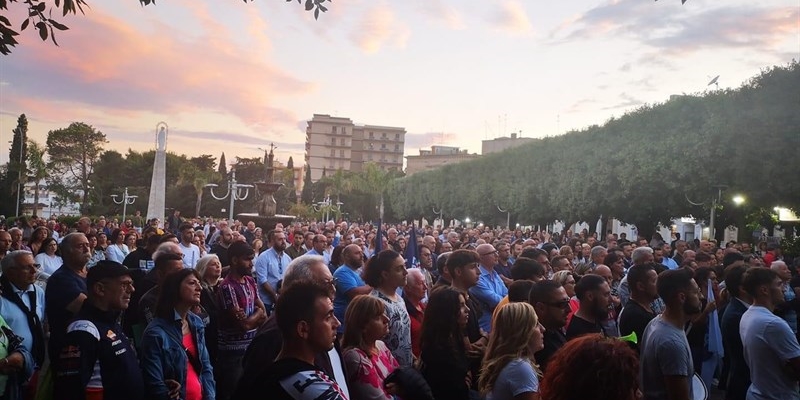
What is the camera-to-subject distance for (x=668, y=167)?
1251 inches

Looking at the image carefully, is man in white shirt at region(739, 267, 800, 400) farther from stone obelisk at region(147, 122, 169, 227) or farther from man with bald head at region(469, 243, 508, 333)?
stone obelisk at region(147, 122, 169, 227)

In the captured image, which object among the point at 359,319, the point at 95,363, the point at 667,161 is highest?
the point at 667,161

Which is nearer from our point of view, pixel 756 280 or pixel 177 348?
pixel 177 348

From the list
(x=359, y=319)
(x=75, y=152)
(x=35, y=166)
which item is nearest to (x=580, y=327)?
(x=359, y=319)

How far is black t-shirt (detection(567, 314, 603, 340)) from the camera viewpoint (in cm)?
533

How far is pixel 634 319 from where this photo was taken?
5.46m

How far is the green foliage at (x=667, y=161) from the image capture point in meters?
25.1

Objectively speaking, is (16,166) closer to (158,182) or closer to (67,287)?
(158,182)

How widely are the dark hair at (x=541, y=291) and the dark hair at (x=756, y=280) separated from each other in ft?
5.39

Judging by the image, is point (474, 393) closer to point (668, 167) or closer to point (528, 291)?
point (528, 291)

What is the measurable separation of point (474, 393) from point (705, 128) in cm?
2834

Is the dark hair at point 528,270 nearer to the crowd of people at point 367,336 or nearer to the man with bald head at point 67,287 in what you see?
the crowd of people at point 367,336

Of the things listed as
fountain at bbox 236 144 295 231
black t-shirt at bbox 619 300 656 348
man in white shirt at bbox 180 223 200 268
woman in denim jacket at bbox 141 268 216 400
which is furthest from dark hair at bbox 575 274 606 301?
fountain at bbox 236 144 295 231

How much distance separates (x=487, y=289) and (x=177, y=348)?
355 centimetres
